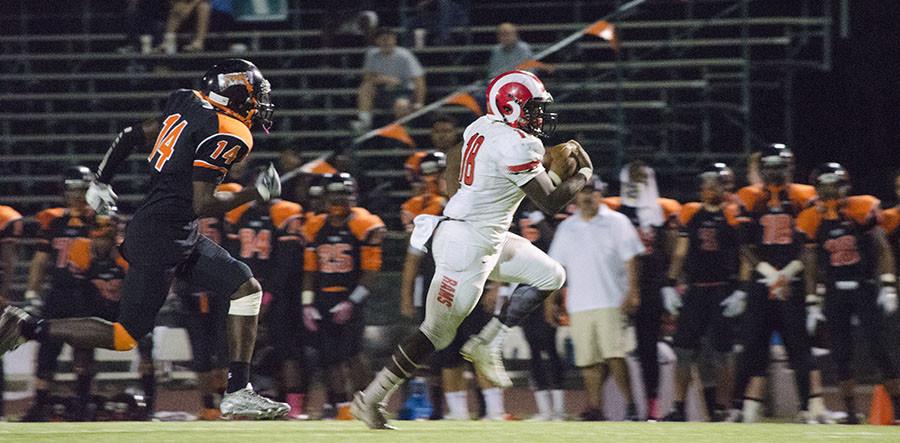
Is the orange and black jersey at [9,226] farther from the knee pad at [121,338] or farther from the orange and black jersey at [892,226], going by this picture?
the orange and black jersey at [892,226]

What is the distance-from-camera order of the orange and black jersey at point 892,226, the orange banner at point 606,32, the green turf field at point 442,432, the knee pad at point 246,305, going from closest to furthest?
the green turf field at point 442,432 < the knee pad at point 246,305 < the orange and black jersey at point 892,226 < the orange banner at point 606,32

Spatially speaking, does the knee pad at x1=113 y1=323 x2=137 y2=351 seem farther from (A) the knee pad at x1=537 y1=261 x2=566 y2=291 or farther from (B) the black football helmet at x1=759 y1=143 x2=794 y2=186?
(B) the black football helmet at x1=759 y1=143 x2=794 y2=186

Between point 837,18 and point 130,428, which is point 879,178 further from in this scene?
point 130,428

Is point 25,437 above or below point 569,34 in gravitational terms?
below

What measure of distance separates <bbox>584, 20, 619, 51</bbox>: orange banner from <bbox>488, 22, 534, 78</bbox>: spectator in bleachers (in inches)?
24.6

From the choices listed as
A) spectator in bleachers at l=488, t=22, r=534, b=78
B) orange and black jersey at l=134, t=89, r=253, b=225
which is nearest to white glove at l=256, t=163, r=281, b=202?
orange and black jersey at l=134, t=89, r=253, b=225

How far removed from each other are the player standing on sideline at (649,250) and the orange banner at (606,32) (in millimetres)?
2985

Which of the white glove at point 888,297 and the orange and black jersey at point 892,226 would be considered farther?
the orange and black jersey at point 892,226

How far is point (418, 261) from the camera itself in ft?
34.9

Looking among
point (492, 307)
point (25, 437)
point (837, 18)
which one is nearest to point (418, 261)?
point (492, 307)

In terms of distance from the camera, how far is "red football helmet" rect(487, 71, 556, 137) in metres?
7.29

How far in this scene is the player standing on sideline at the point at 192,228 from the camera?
7.02 m

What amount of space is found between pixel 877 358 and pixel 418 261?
318 centimetres

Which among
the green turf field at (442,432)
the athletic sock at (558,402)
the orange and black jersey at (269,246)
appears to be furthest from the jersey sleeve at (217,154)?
the athletic sock at (558,402)
